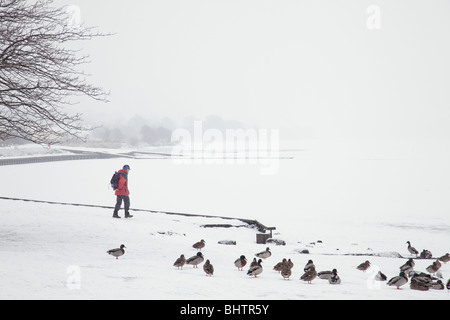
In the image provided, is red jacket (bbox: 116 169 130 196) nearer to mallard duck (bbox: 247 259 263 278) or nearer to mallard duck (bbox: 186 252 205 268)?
mallard duck (bbox: 186 252 205 268)

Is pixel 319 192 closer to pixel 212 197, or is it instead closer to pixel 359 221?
pixel 212 197

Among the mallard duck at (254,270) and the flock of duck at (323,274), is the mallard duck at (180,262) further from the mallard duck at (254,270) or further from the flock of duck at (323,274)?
the mallard duck at (254,270)

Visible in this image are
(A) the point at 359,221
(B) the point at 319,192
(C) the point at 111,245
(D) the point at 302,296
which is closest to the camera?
(D) the point at 302,296

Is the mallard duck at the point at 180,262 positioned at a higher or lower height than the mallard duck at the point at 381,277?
higher

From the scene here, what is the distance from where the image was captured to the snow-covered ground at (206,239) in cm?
873

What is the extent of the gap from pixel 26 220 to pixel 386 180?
45.0m

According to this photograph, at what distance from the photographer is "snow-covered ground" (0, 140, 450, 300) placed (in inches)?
344

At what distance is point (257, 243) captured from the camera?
16641 mm

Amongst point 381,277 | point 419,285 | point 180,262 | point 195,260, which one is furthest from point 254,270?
point 419,285

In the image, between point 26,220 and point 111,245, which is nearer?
point 111,245

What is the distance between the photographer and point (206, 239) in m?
16.3

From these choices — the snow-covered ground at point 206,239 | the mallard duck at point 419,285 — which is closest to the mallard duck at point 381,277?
the snow-covered ground at point 206,239

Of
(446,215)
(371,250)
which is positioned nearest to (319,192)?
(446,215)

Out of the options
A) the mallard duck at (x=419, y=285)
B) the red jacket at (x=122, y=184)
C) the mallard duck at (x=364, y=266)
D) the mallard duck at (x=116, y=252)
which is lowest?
the mallard duck at (x=364, y=266)
